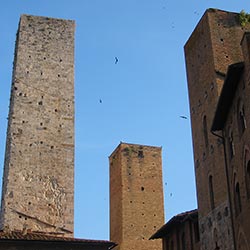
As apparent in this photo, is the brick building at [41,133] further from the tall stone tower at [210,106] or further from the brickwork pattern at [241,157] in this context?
the brickwork pattern at [241,157]

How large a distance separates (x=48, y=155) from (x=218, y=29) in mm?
8598

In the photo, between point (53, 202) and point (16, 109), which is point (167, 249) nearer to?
point (53, 202)

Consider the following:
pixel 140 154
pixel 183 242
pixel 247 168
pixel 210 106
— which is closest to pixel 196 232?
pixel 183 242

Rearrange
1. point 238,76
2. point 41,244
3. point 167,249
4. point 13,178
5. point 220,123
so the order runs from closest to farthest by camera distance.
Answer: point 238,76 < point 41,244 < point 220,123 < point 13,178 < point 167,249

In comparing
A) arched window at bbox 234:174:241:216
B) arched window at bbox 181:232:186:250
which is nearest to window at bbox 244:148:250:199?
arched window at bbox 234:174:241:216

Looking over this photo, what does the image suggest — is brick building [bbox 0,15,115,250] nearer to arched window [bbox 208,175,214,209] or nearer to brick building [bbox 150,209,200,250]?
brick building [bbox 150,209,200,250]

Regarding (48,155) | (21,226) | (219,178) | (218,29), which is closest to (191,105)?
(218,29)

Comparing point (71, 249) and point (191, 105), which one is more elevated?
point (191, 105)

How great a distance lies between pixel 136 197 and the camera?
33.5m

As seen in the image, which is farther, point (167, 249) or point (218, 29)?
point (167, 249)

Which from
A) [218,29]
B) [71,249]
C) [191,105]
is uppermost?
[218,29]

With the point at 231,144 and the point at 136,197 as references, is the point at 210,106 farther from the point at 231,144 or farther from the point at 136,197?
the point at 136,197

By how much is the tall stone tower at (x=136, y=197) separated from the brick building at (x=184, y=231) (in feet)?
27.0

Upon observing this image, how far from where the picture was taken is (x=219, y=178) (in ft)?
62.6
